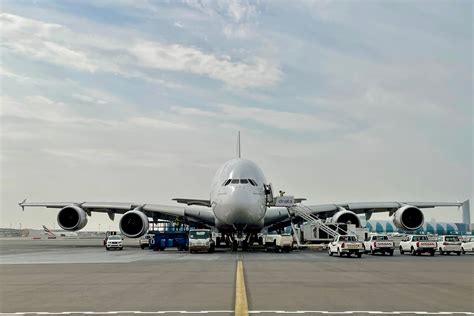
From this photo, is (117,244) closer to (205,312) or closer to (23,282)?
(23,282)

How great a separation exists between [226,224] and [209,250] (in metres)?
2.03

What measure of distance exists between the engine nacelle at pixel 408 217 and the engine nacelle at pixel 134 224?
17839 mm

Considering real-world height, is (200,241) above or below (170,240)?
above

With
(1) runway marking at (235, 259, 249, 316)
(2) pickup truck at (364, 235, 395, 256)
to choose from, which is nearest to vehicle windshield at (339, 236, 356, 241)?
(2) pickup truck at (364, 235, 395, 256)

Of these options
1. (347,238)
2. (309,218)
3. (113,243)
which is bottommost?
(113,243)

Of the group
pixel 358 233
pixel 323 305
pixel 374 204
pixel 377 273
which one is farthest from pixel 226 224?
pixel 323 305

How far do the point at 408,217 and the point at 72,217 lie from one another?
2472 centimetres

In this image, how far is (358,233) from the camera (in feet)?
127

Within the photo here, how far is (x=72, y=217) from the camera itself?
141ft

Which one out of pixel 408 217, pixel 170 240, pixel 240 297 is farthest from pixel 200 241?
pixel 240 297

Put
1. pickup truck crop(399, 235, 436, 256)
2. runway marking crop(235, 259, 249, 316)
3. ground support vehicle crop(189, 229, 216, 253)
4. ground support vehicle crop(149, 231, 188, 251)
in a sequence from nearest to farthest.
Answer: runway marking crop(235, 259, 249, 316) → pickup truck crop(399, 235, 436, 256) → ground support vehicle crop(189, 229, 216, 253) → ground support vehicle crop(149, 231, 188, 251)

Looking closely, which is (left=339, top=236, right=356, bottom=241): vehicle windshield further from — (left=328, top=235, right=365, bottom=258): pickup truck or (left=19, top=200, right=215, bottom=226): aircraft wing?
(left=19, top=200, right=215, bottom=226): aircraft wing

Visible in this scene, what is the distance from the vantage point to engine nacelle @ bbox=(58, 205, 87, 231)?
42500mm

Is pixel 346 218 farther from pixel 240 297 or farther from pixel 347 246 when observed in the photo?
pixel 240 297
